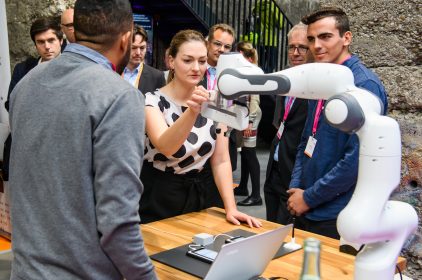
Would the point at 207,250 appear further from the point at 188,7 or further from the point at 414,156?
the point at 188,7

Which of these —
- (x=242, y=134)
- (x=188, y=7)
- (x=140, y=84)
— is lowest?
(x=242, y=134)

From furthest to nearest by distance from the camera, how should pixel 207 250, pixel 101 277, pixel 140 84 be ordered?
pixel 140 84 → pixel 207 250 → pixel 101 277

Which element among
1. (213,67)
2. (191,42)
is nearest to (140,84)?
(213,67)

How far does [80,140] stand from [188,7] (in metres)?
6.78

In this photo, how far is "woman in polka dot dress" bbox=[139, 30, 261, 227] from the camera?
85.1 inches

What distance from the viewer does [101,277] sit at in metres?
1.25

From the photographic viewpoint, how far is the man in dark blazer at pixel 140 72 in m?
3.59

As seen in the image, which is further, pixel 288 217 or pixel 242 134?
pixel 242 134

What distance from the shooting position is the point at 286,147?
279 centimetres

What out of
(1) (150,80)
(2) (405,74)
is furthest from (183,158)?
(1) (150,80)

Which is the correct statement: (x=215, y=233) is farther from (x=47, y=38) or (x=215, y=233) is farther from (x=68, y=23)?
(x=47, y=38)

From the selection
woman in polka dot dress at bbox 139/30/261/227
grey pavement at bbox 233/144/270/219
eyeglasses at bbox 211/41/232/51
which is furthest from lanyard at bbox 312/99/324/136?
grey pavement at bbox 233/144/270/219

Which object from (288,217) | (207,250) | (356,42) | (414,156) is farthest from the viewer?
(288,217)

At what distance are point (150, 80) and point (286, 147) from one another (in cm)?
129
